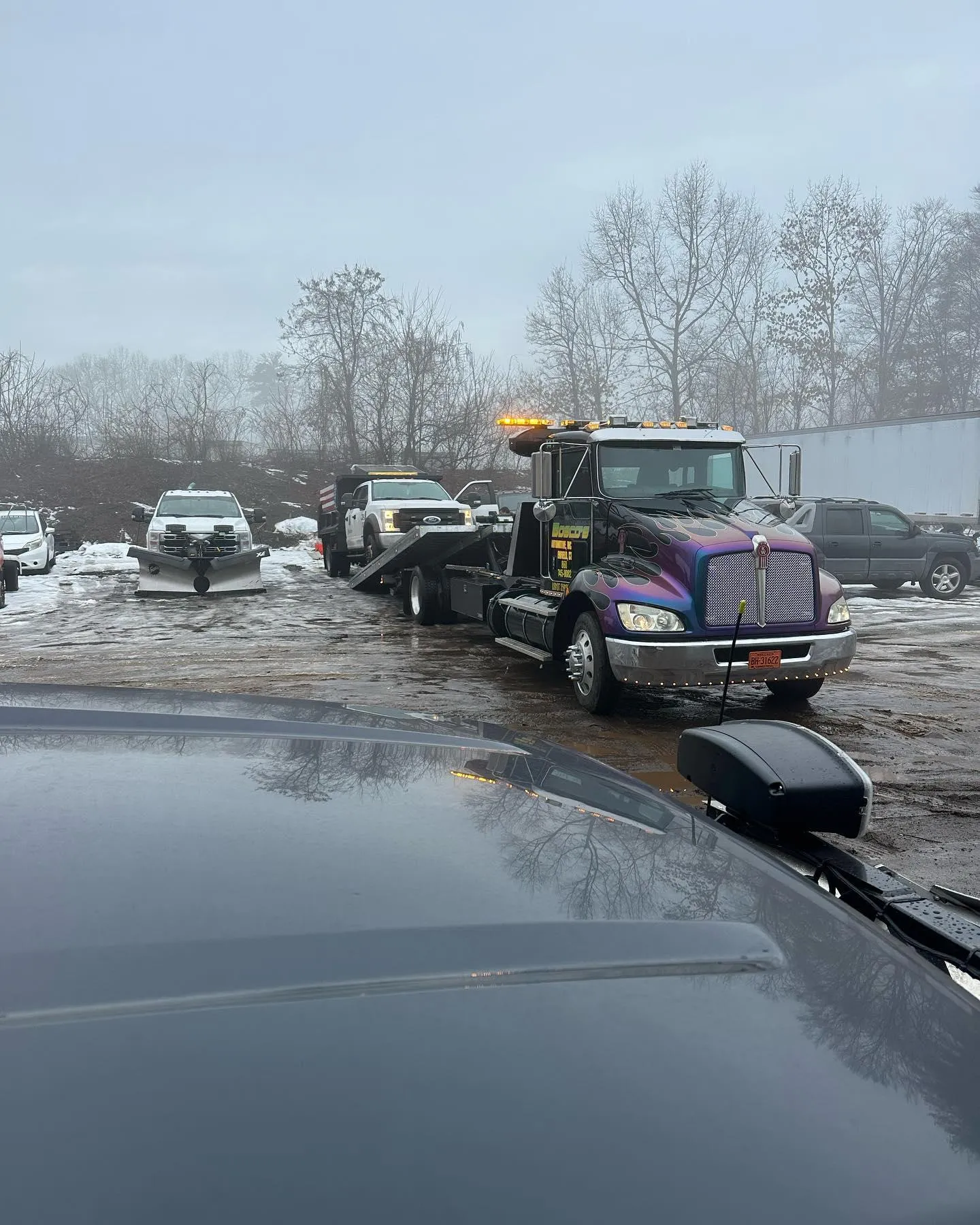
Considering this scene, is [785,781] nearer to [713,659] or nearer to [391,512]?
[713,659]

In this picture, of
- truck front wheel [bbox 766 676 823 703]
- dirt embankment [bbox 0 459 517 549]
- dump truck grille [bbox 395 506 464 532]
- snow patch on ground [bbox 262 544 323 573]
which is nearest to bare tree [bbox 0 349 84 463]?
dirt embankment [bbox 0 459 517 549]

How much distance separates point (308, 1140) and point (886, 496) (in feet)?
80.1

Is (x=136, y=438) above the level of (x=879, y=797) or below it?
above

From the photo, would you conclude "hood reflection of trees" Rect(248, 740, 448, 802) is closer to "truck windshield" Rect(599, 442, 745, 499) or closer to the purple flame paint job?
the purple flame paint job

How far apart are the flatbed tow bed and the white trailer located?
8.56 meters

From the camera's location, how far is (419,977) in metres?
1.07

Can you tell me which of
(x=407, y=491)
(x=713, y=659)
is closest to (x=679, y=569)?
(x=713, y=659)

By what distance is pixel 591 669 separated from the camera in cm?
848

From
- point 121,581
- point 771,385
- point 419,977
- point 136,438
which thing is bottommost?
point 121,581

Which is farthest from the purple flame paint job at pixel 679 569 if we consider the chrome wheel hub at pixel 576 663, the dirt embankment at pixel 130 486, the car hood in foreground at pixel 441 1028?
the dirt embankment at pixel 130 486

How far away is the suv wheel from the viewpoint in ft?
60.2

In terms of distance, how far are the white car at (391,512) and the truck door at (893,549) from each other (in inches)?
283

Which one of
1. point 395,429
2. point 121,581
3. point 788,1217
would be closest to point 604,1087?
point 788,1217

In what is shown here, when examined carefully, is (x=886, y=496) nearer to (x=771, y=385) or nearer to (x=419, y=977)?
(x=419, y=977)
